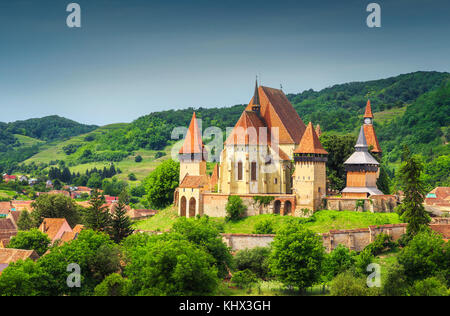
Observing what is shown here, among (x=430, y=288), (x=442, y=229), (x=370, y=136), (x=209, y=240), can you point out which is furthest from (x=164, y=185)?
(x=430, y=288)

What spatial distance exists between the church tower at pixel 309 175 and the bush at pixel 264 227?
3.63m

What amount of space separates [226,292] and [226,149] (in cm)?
2424

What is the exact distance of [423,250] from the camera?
52.7 metres

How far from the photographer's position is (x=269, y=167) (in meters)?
71.7

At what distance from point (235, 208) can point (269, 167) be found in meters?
7.04

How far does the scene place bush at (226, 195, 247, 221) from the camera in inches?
2670

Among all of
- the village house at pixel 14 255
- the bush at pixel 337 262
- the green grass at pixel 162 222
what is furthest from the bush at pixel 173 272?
the green grass at pixel 162 222

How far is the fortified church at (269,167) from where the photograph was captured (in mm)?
66000

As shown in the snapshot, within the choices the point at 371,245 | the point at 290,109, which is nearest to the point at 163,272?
the point at 371,245

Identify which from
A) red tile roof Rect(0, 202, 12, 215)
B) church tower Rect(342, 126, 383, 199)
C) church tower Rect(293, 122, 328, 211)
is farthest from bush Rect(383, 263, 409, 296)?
red tile roof Rect(0, 202, 12, 215)

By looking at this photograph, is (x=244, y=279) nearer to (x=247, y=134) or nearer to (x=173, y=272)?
(x=173, y=272)

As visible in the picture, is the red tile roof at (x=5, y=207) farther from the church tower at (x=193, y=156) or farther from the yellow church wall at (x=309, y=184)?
the yellow church wall at (x=309, y=184)

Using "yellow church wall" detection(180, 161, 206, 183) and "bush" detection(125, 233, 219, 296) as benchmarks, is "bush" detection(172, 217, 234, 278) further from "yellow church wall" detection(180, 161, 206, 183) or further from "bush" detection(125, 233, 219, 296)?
"yellow church wall" detection(180, 161, 206, 183)

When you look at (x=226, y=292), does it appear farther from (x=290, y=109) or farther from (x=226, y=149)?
(x=290, y=109)
